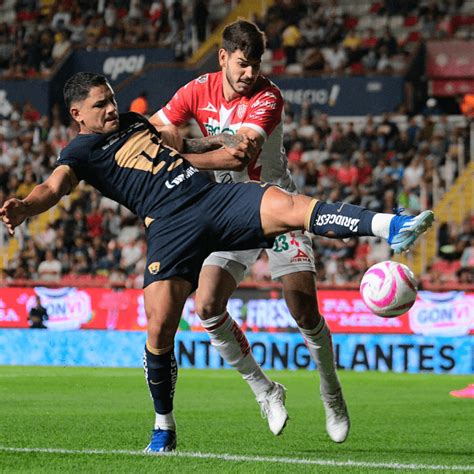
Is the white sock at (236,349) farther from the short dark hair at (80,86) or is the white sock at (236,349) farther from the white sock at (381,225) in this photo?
the white sock at (381,225)

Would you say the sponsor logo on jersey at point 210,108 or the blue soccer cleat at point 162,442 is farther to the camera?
the sponsor logo on jersey at point 210,108

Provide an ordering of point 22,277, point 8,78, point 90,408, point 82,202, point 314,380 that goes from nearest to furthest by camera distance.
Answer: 1. point 90,408
2. point 314,380
3. point 22,277
4. point 82,202
5. point 8,78

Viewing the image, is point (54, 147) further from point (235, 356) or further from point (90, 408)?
point (235, 356)

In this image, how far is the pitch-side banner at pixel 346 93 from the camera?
84.2 feet

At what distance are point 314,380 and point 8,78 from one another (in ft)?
52.2

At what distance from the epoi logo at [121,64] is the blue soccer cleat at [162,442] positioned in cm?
2233

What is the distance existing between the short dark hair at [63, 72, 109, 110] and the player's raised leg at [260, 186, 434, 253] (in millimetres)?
1273

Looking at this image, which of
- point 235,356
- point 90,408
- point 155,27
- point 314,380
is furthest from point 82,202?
point 235,356

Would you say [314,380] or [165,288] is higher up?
[165,288]

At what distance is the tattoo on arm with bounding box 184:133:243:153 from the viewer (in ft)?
24.8

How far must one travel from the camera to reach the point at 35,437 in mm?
8055

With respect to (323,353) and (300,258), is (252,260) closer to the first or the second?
(300,258)

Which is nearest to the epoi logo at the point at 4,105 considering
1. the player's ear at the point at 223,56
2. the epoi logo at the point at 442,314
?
the epoi logo at the point at 442,314

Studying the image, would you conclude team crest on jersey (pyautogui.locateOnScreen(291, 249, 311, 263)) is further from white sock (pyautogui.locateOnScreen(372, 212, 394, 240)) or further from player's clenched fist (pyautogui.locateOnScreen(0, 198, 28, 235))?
player's clenched fist (pyautogui.locateOnScreen(0, 198, 28, 235))
